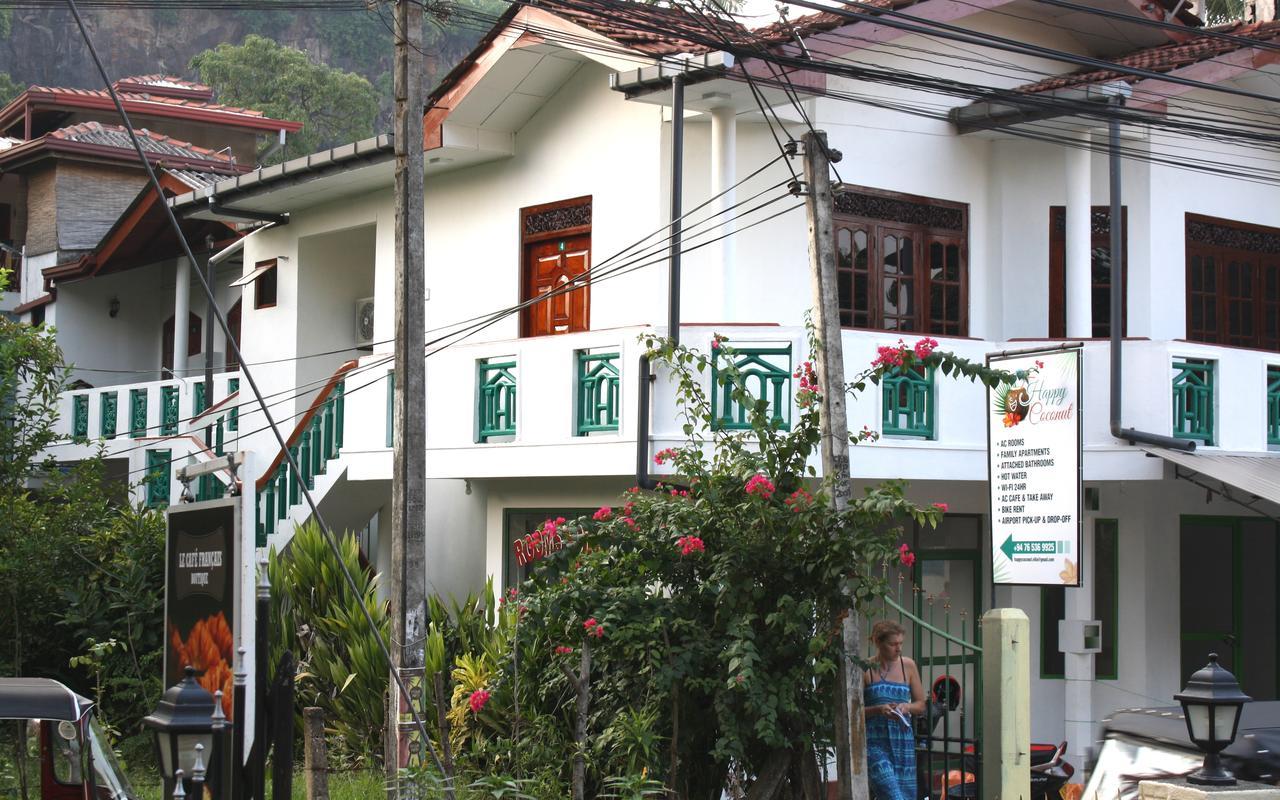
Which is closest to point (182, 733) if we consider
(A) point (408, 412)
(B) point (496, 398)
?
(A) point (408, 412)

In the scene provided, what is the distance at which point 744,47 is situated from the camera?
39.9ft

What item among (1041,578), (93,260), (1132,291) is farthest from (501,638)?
(93,260)

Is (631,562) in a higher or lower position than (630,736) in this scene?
higher

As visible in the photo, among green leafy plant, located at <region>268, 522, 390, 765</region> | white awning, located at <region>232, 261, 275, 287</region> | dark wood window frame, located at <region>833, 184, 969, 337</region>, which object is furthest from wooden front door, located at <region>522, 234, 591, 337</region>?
white awning, located at <region>232, 261, 275, 287</region>

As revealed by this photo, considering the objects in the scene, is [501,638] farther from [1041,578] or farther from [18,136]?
[18,136]

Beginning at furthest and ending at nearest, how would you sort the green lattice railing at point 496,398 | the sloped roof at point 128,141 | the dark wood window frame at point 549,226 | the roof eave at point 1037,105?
the sloped roof at point 128,141 → the dark wood window frame at point 549,226 → the green lattice railing at point 496,398 → the roof eave at point 1037,105

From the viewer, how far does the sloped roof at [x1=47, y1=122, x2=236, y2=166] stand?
2762cm

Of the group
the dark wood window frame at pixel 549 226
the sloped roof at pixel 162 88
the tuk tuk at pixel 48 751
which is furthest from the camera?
the sloped roof at pixel 162 88

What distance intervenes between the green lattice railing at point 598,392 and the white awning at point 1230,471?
4943 millimetres

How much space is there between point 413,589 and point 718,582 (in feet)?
6.62

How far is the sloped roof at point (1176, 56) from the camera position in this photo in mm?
14789

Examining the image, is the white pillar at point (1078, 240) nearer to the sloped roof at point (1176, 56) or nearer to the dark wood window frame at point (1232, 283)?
the sloped roof at point (1176, 56)

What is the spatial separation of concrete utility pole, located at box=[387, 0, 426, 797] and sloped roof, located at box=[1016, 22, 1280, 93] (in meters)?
6.84

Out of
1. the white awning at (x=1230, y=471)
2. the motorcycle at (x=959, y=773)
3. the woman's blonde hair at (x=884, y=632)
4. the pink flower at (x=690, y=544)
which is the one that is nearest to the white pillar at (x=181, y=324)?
the motorcycle at (x=959, y=773)
